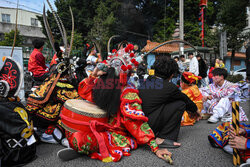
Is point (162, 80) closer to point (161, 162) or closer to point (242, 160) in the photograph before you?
point (161, 162)

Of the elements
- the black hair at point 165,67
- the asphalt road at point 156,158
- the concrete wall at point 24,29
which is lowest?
the asphalt road at point 156,158

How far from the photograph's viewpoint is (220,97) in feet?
12.8

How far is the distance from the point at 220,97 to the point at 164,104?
6.04 feet

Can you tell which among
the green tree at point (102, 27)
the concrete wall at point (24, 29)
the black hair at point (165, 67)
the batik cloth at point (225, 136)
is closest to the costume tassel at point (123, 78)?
the black hair at point (165, 67)

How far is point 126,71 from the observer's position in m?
2.40

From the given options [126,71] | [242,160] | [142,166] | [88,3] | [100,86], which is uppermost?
[88,3]

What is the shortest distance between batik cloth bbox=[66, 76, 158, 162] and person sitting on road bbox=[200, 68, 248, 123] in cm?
203

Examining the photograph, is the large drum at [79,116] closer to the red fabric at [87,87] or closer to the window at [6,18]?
the red fabric at [87,87]

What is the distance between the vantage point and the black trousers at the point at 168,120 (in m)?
2.59

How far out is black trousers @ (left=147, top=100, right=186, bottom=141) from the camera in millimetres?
2588

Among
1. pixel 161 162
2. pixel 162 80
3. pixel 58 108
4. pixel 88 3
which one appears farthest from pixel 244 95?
pixel 88 3

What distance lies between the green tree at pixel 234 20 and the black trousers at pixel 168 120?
1763cm

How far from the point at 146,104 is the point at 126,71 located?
20.5 inches

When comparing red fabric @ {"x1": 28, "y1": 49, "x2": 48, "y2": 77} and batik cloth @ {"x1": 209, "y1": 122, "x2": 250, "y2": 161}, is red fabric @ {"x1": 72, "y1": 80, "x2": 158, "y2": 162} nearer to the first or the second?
batik cloth @ {"x1": 209, "y1": 122, "x2": 250, "y2": 161}
